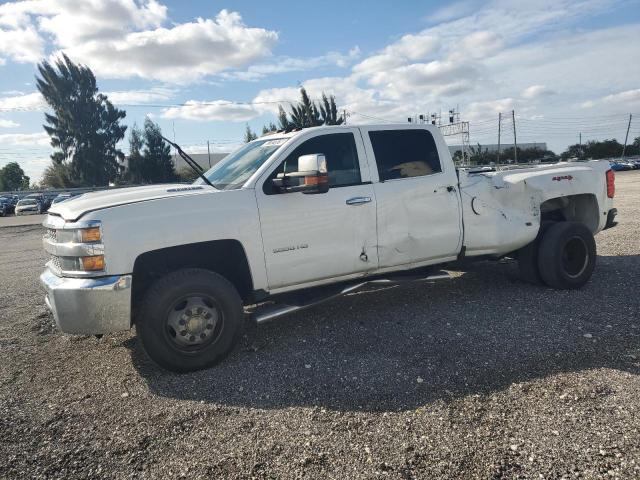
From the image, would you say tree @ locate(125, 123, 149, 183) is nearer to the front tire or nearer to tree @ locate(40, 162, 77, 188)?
tree @ locate(40, 162, 77, 188)

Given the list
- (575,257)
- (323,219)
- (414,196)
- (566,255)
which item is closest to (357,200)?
(323,219)

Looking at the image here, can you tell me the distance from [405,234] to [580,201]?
9.21ft

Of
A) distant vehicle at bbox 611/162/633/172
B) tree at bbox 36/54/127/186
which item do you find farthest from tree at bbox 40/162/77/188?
distant vehicle at bbox 611/162/633/172

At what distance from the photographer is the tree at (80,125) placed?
174 feet

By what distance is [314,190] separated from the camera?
401 centimetres

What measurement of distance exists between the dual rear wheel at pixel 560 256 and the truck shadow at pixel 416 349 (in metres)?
0.17

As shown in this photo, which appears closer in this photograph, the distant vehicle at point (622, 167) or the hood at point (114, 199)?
the hood at point (114, 199)

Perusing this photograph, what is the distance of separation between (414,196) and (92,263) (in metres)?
2.99

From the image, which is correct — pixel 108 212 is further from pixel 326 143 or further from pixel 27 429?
pixel 326 143

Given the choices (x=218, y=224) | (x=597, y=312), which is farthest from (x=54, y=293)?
(x=597, y=312)

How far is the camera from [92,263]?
3.55 m

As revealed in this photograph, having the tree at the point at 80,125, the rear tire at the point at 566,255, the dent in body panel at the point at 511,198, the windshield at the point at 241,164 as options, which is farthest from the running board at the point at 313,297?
the tree at the point at 80,125

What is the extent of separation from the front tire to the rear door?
1.60 m

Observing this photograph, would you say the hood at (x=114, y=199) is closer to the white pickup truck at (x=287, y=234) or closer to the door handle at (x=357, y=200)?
the white pickup truck at (x=287, y=234)
